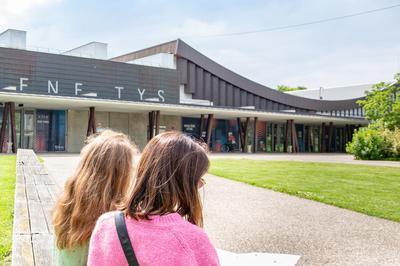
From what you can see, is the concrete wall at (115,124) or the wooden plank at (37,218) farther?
the concrete wall at (115,124)

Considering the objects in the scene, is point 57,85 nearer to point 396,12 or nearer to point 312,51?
point 312,51

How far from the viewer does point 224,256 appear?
186 inches

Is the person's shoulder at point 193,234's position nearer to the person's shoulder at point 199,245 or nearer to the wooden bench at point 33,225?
the person's shoulder at point 199,245

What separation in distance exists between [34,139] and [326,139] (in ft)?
95.6

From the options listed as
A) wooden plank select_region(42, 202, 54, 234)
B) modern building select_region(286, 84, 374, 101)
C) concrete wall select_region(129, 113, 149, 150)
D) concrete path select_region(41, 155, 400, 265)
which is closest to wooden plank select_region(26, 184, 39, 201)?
wooden plank select_region(42, 202, 54, 234)

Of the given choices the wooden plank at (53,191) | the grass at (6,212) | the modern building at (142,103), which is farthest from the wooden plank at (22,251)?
the modern building at (142,103)

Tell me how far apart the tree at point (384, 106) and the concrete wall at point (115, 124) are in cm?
1526

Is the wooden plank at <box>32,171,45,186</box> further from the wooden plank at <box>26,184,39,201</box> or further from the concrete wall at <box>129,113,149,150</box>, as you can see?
the concrete wall at <box>129,113,149,150</box>

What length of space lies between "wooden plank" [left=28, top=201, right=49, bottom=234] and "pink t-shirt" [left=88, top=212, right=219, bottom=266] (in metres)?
2.07

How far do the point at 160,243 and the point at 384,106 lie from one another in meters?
35.3

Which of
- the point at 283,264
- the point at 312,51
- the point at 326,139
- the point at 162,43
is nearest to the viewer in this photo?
the point at 283,264

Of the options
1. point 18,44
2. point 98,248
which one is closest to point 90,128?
point 18,44

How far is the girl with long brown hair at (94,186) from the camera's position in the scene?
2076 millimetres

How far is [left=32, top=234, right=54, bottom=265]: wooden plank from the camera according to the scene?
111 inches
